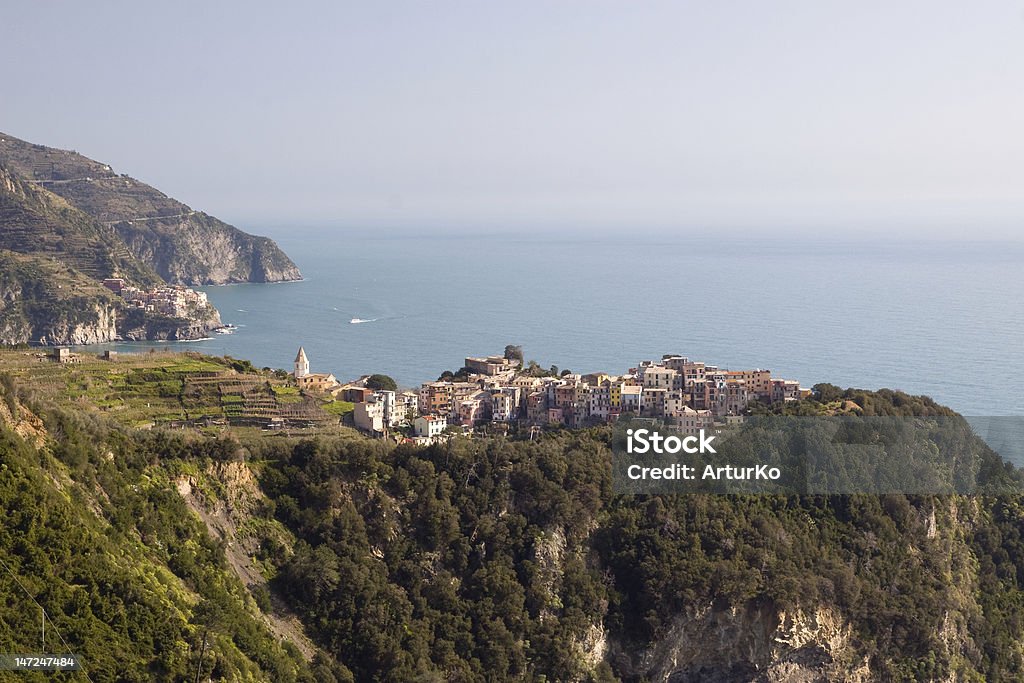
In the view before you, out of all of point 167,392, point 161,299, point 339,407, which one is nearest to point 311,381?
point 339,407

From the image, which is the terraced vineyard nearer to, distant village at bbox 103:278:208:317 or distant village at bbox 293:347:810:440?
distant village at bbox 293:347:810:440

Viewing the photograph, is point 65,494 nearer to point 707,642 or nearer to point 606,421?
point 707,642

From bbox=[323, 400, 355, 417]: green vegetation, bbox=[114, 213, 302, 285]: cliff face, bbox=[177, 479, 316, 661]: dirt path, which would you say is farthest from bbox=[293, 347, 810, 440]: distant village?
bbox=[114, 213, 302, 285]: cliff face

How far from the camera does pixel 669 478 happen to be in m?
24.1

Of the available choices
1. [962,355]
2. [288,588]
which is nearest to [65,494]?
[288,588]

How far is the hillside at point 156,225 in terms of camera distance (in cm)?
8312

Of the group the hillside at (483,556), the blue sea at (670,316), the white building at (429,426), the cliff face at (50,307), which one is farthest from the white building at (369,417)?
the cliff face at (50,307)

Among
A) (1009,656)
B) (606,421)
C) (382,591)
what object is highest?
(606,421)

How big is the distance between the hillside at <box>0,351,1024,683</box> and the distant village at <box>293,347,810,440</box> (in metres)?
1.68

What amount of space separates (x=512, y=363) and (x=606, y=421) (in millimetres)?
6171

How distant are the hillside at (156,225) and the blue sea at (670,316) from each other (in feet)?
11.2

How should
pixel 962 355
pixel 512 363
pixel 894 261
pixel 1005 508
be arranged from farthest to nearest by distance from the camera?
pixel 894 261 < pixel 962 355 < pixel 512 363 < pixel 1005 508

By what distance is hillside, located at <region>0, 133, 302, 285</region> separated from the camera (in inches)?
3273

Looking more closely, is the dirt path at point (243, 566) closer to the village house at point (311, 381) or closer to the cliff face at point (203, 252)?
the village house at point (311, 381)
